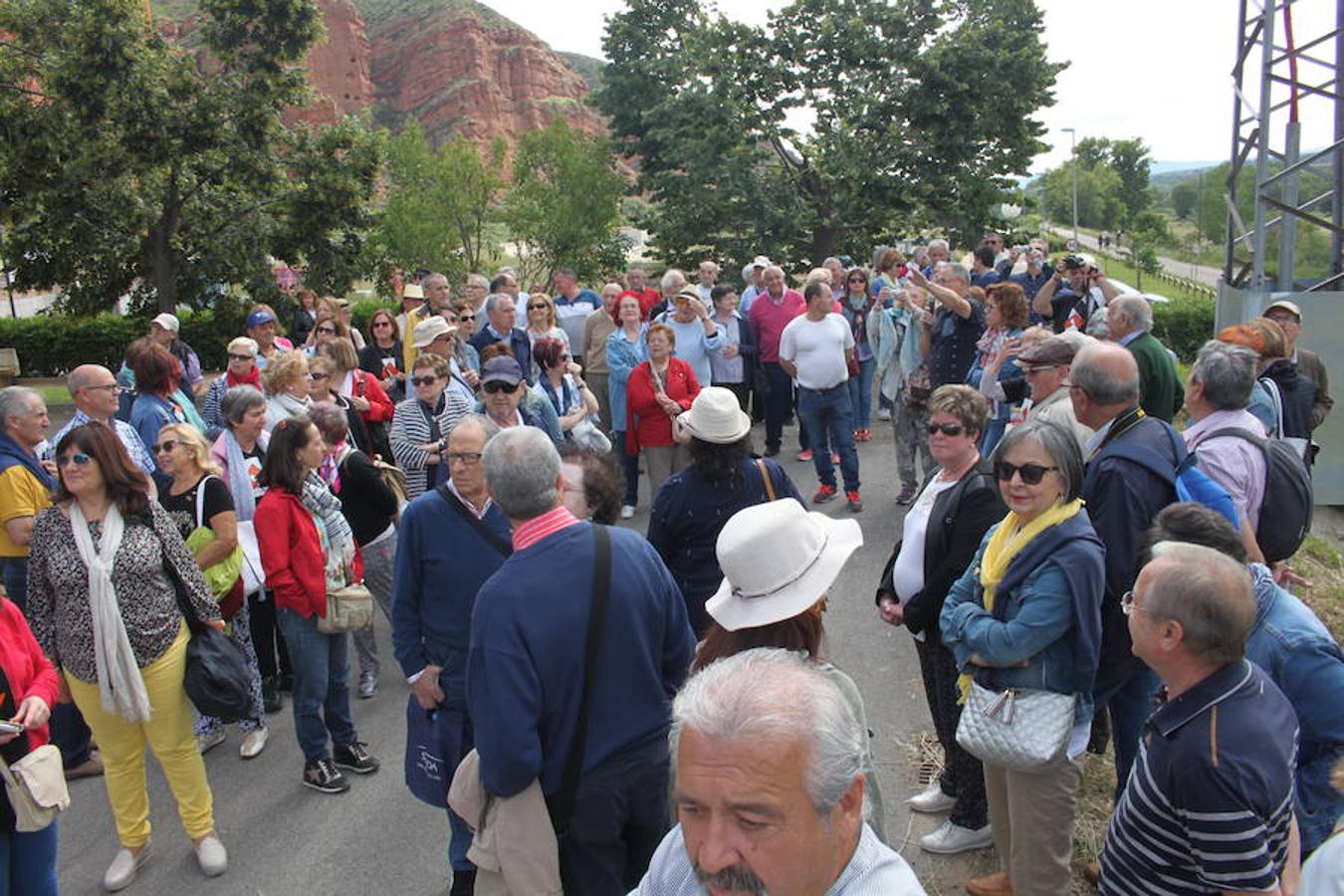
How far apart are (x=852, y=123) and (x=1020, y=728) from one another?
728 inches

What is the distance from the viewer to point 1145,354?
5305 millimetres

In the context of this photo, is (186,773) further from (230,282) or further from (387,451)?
(230,282)

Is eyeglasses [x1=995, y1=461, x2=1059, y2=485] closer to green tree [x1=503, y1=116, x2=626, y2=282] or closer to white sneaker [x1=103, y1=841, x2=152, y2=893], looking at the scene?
white sneaker [x1=103, y1=841, x2=152, y2=893]

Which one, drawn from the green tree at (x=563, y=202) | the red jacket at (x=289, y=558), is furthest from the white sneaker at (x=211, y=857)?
the green tree at (x=563, y=202)

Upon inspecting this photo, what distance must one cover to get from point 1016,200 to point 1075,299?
42.4 feet

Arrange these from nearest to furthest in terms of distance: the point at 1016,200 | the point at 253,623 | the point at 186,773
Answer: the point at 186,773
the point at 253,623
the point at 1016,200

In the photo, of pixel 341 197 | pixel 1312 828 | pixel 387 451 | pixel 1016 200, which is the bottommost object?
pixel 1312 828

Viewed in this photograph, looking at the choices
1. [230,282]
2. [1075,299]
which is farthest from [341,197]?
[1075,299]

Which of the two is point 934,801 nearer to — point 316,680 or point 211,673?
point 316,680

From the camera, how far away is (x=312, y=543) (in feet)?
14.2

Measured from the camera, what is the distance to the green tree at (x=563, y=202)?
76.7 ft

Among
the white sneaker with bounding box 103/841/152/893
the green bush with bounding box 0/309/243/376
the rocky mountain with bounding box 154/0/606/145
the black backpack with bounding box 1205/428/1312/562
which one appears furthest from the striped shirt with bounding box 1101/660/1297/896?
the rocky mountain with bounding box 154/0/606/145

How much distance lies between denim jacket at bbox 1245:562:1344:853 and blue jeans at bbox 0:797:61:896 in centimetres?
389

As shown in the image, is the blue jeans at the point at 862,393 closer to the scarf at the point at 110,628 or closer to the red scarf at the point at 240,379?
the red scarf at the point at 240,379
